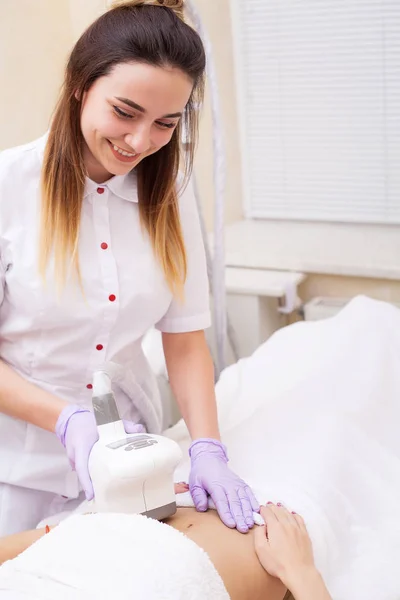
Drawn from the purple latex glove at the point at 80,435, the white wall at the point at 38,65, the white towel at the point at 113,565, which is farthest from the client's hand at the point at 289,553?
the white wall at the point at 38,65

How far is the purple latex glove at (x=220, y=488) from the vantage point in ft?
4.68

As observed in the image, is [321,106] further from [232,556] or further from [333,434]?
[232,556]

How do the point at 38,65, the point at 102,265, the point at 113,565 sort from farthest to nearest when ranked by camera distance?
the point at 38,65, the point at 102,265, the point at 113,565

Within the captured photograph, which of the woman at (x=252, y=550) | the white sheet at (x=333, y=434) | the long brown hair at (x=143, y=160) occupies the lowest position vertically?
the white sheet at (x=333, y=434)

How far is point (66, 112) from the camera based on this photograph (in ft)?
4.82

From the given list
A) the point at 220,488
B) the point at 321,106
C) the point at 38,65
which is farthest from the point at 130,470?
the point at 321,106

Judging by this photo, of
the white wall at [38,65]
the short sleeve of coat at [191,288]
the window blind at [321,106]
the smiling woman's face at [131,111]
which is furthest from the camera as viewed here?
the window blind at [321,106]

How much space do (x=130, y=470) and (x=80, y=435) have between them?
22 cm

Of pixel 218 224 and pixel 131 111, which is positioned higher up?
pixel 131 111

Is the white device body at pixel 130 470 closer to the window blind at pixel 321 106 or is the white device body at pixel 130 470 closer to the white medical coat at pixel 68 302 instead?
the white medical coat at pixel 68 302

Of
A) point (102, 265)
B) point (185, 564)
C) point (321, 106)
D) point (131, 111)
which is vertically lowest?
point (185, 564)

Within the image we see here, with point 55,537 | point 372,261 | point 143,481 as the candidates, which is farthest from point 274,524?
point 372,261

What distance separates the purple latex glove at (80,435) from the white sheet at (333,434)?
0.21 meters

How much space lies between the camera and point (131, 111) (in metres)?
1.40
